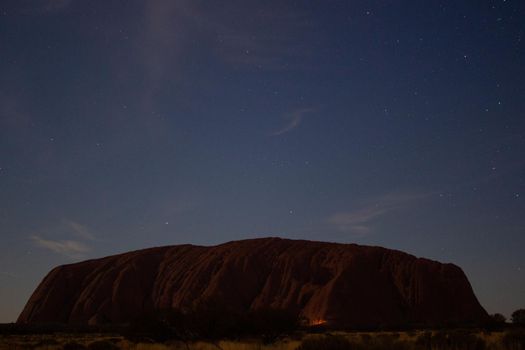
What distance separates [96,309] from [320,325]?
39.3 metres

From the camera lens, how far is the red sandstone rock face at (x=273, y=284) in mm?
67375

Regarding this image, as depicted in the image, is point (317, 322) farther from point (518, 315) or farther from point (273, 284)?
point (518, 315)

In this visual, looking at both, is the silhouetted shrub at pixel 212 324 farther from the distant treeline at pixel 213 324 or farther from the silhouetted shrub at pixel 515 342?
the silhouetted shrub at pixel 515 342

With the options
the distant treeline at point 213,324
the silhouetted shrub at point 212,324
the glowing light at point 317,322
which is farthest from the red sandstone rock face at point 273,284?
the silhouetted shrub at point 212,324

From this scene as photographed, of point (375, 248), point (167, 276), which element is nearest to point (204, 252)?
point (167, 276)

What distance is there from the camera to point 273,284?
7544 centimetres

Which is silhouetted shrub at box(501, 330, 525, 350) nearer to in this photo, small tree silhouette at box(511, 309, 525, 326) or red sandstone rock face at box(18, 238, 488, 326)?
red sandstone rock face at box(18, 238, 488, 326)

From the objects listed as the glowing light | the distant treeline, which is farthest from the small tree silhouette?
the distant treeline

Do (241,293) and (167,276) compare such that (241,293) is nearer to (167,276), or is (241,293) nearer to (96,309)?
(167,276)

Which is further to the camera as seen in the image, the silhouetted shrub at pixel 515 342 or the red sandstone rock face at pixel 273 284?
the red sandstone rock face at pixel 273 284

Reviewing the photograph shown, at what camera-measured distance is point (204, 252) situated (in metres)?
92.1

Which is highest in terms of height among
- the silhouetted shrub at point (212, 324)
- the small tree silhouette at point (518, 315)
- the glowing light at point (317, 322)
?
the small tree silhouette at point (518, 315)

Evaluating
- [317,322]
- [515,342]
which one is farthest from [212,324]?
[317,322]

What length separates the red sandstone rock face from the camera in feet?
221
